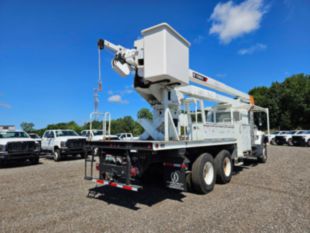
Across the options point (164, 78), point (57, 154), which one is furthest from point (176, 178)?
point (57, 154)

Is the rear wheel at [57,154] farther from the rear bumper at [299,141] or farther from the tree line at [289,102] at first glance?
the tree line at [289,102]

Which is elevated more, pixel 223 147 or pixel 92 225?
pixel 223 147

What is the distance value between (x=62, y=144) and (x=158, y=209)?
33.7 feet

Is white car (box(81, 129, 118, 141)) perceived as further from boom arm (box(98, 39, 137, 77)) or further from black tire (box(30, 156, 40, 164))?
black tire (box(30, 156, 40, 164))

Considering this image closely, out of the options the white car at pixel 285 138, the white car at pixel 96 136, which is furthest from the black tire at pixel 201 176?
the white car at pixel 285 138

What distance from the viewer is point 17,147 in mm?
10961

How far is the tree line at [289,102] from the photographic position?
35.6 meters

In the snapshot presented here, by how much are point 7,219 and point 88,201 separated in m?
1.58

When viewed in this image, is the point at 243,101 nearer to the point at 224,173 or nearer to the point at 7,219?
the point at 224,173

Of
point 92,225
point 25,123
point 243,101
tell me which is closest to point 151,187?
point 92,225

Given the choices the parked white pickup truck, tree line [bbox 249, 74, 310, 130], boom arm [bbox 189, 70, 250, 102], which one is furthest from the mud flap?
tree line [bbox 249, 74, 310, 130]

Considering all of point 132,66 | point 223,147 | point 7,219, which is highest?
point 132,66

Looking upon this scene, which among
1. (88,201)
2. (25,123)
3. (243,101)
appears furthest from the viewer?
(25,123)

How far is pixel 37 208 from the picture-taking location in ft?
15.0
